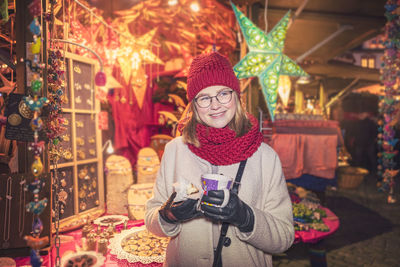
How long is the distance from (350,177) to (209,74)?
8.00 meters

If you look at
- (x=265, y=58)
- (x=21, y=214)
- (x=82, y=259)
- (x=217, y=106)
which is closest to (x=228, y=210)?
(x=217, y=106)

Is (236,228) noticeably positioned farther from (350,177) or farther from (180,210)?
(350,177)

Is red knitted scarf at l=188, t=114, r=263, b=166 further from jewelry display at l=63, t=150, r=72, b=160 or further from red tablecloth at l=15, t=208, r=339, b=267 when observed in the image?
jewelry display at l=63, t=150, r=72, b=160

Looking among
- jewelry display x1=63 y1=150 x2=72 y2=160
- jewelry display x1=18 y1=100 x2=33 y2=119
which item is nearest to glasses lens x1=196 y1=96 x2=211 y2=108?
jewelry display x1=18 y1=100 x2=33 y2=119

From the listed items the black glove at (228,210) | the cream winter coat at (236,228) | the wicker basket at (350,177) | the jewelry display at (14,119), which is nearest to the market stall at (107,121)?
the jewelry display at (14,119)

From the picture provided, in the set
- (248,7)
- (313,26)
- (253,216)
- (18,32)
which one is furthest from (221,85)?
(313,26)

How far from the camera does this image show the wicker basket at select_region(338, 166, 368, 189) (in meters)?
7.75

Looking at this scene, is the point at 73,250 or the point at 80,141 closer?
the point at 73,250

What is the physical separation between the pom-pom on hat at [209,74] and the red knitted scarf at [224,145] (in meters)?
0.29

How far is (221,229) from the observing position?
146 cm

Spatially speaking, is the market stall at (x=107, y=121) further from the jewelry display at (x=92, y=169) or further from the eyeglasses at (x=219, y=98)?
the eyeglasses at (x=219, y=98)

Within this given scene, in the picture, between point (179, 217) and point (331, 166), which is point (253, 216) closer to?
point (179, 217)

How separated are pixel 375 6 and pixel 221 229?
15.2ft

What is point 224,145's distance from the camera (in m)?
1.64
